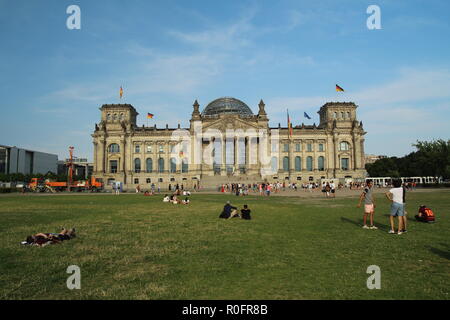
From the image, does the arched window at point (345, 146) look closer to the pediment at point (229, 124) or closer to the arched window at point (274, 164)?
the arched window at point (274, 164)

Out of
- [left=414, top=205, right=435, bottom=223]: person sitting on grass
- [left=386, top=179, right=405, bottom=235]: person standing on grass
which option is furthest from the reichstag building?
[left=386, top=179, right=405, bottom=235]: person standing on grass

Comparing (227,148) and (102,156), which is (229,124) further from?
(102,156)

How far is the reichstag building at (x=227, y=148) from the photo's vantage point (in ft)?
267

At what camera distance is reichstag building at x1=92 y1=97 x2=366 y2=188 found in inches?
3206

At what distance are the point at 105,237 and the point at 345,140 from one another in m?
84.0

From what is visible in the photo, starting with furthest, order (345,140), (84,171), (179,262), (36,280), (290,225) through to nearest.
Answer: (84,171) < (345,140) < (290,225) < (179,262) < (36,280)

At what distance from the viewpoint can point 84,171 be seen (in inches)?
6117

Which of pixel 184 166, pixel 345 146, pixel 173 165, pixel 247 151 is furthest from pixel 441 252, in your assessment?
pixel 345 146

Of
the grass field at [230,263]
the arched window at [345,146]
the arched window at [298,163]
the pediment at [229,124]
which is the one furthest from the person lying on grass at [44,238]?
the arched window at [345,146]

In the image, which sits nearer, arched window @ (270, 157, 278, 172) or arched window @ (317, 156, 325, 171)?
arched window @ (270, 157, 278, 172)

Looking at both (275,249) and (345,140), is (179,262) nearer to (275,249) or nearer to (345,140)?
(275,249)

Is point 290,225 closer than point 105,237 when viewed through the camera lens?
No

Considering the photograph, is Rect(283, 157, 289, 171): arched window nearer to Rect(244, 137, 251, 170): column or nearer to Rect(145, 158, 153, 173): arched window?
Rect(244, 137, 251, 170): column
